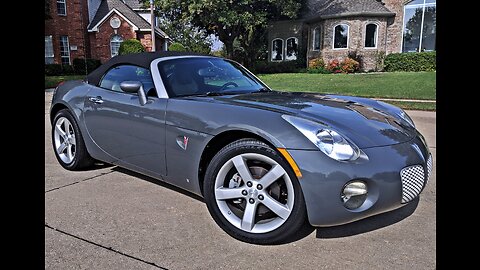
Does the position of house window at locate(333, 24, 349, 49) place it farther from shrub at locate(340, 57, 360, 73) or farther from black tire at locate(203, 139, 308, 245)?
black tire at locate(203, 139, 308, 245)

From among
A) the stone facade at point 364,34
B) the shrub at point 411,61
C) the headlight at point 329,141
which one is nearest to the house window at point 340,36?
the stone facade at point 364,34

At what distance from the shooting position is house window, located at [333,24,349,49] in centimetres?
2308

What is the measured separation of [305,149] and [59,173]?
3.08 m

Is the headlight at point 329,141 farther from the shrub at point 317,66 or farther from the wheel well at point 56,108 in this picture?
the shrub at point 317,66

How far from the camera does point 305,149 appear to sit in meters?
2.27

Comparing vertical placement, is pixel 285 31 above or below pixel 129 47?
above

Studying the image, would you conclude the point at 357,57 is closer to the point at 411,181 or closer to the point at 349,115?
the point at 349,115

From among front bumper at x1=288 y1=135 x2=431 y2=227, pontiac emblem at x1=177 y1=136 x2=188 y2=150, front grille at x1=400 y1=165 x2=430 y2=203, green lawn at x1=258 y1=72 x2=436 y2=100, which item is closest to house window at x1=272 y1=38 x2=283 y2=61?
green lawn at x1=258 y1=72 x2=436 y2=100

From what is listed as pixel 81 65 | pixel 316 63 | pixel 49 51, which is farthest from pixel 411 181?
pixel 49 51

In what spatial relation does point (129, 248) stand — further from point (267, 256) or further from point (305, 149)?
point (305, 149)

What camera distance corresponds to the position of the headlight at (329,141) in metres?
2.25

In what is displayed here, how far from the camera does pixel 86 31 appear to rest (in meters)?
26.8

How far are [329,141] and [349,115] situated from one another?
543mm
